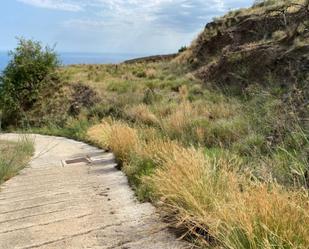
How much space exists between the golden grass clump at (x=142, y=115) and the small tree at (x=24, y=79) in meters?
17.7

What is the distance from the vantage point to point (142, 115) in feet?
62.5

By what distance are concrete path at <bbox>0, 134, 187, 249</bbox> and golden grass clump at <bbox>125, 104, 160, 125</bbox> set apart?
752 cm

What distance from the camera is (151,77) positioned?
1350 inches

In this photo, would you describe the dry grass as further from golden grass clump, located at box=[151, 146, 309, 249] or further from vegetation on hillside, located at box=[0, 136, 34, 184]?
vegetation on hillside, located at box=[0, 136, 34, 184]

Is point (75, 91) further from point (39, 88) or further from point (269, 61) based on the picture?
point (269, 61)

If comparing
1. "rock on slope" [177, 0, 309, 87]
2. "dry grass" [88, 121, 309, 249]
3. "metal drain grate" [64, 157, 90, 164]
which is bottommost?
"metal drain grate" [64, 157, 90, 164]

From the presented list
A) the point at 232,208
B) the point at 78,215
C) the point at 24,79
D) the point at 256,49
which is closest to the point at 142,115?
the point at 256,49

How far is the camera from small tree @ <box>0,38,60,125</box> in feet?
120

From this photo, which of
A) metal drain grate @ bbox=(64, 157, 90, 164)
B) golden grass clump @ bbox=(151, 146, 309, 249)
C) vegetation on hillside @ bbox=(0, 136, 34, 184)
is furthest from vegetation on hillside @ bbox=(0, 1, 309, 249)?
vegetation on hillside @ bbox=(0, 136, 34, 184)

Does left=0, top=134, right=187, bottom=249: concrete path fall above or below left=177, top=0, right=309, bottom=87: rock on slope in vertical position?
below

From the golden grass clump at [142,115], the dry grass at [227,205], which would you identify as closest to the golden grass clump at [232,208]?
the dry grass at [227,205]

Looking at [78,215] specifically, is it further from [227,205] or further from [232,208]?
[232,208]

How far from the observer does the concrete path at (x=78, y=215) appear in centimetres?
505

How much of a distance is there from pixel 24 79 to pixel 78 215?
109 feet
